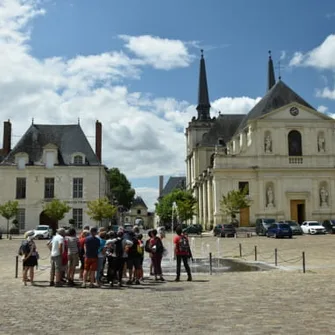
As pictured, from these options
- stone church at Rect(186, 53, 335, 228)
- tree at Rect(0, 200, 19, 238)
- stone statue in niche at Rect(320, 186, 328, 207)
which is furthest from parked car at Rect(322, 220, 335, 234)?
tree at Rect(0, 200, 19, 238)

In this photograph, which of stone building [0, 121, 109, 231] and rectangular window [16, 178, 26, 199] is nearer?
stone building [0, 121, 109, 231]

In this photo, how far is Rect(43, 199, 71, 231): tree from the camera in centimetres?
4638

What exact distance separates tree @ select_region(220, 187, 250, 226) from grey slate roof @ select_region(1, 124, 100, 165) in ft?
47.8

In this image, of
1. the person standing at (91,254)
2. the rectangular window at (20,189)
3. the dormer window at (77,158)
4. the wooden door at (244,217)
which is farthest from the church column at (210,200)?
the person standing at (91,254)

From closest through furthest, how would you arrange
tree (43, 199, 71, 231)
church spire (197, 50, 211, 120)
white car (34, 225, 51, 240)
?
white car (34, 225, 51, 240) → tree (43, 199, 71, 231) → church spire (197, 50, 211, 120)

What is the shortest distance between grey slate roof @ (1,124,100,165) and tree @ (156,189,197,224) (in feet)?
39.4

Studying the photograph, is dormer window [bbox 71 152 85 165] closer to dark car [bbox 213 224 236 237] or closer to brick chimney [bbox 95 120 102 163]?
brick chimney [bbox 95 120 102 163]

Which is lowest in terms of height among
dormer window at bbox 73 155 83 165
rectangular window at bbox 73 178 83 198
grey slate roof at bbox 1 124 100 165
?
rectangular window at bbox 73 178 83 198

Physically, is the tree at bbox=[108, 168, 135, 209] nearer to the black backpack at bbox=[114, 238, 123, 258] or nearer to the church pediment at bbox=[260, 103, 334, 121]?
the church pediment at bbox=[260, 103, 334, 121]

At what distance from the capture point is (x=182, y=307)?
9305 mm

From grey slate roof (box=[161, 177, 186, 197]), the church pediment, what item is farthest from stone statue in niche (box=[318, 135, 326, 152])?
grey slate roof (box=[161, 177, 186, 197])

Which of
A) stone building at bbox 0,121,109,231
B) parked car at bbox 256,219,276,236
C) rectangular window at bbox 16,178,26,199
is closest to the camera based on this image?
parked car at bbox 256,219,276,236

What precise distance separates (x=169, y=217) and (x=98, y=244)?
236 ft

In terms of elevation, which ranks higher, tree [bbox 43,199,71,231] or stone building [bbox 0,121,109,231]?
stone building [bbox 0,121,109,231]
